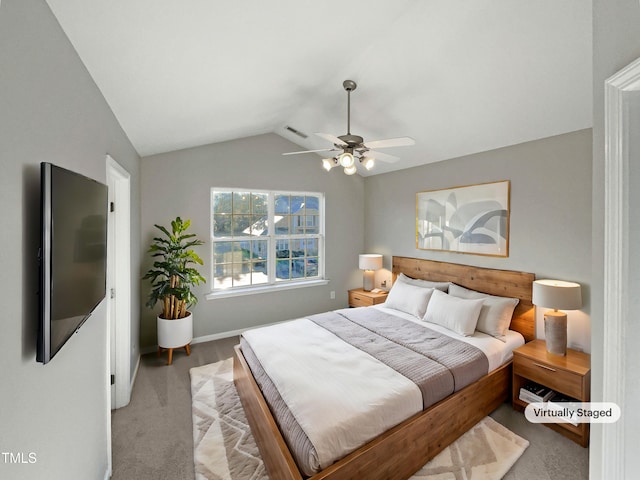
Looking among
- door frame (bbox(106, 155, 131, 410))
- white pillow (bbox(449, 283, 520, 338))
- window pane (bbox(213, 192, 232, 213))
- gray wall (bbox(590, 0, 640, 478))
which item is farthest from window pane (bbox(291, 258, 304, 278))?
gray wall (bbox(590, 0, 640, 478))

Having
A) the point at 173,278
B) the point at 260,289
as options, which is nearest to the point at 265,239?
the point at 260,289

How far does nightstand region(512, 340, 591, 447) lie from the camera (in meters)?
2.17

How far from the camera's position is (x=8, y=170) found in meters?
0.80

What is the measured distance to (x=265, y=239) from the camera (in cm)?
444

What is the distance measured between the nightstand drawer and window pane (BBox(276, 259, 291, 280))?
3120mm

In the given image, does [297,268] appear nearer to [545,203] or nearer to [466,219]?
[466,219]

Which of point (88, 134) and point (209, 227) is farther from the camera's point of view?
point (209, 227)

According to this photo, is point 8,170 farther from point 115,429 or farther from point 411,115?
point 411,115

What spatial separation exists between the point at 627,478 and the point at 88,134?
8.69 ft

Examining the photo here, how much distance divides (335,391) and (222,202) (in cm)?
306

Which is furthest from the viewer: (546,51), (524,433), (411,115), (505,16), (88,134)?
(411,115)

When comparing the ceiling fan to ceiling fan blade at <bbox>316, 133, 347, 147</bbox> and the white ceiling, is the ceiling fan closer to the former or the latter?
ceiling fan blade at <bbox>316, 133, 347, 147</bbox>

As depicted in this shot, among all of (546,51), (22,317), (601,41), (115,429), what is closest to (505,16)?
(546,51)

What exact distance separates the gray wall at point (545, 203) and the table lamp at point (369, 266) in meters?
1.01
